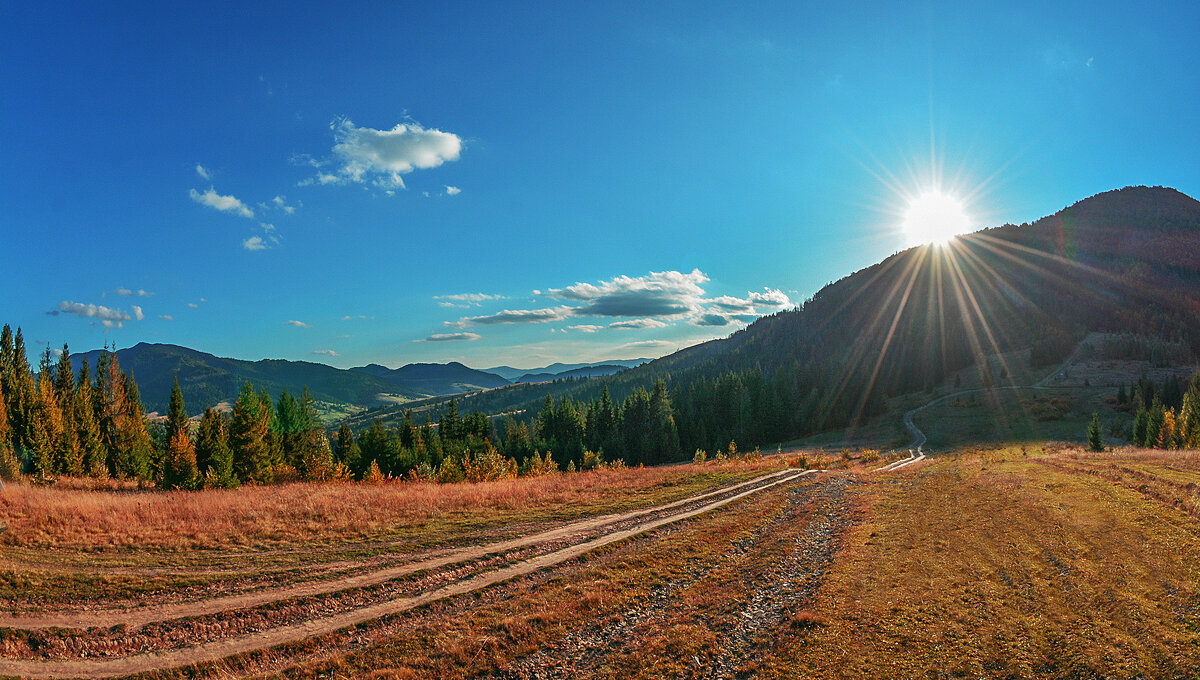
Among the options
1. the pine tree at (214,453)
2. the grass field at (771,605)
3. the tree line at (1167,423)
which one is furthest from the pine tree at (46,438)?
the tree line at (1167,423)

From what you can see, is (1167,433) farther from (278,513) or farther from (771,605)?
(278,513)

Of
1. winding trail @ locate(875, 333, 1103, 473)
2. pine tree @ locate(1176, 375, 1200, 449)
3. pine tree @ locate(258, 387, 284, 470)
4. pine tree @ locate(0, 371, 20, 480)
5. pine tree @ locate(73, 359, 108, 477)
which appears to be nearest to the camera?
pine tree @ locate(0, 371, 20, 480)

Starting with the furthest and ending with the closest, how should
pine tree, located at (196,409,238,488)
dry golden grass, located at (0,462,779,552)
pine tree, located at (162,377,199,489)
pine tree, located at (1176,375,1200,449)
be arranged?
pine tree, located at (1176,375,1200,449), pine tree, located at (196,409,238,488), pine tree, located at (162,377,199,489), dry golden grass, located at (0,462,779,552)

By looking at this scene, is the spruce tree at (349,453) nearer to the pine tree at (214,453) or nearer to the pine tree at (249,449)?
the pine tree at (249,449)

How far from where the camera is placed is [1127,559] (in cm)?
1469

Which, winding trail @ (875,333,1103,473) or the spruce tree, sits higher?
the spruce tree

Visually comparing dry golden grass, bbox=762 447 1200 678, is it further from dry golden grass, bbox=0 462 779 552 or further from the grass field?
dry golden grass, bbox=0 462 779 552

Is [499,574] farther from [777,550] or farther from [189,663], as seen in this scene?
[777,550]

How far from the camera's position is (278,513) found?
22781 millimetres

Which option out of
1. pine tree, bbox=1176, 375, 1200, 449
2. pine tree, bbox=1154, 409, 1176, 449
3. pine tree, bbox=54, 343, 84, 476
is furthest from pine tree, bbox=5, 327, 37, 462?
pine tree, bbox=1154, 409, 1176, 449

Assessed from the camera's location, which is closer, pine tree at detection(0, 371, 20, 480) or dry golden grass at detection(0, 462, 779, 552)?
dry golden grass at detection(0, 462, 779, 552)

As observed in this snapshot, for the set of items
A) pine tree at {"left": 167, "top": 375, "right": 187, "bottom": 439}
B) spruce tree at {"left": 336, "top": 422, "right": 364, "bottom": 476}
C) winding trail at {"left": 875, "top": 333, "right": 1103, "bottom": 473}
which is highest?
pine tree at {"left": 167, "top": 375, "right": 187, "bottom": 439}

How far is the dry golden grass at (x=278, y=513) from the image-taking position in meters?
18.7

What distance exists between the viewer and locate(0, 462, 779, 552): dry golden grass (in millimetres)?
18672
